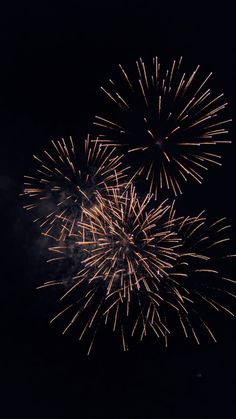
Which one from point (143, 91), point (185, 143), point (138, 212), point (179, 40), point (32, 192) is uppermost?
point (179, 40)

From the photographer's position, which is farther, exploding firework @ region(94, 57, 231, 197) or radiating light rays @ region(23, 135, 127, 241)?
exploding firework @ region(94, 57, 231, 197)

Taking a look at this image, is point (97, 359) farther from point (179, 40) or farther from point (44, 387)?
point (179, 40)

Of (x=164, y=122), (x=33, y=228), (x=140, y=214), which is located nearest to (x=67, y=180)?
(x=33, y=228)

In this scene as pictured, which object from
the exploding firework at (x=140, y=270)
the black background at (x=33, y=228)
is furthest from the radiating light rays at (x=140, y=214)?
the black background at (x=33, y=228)

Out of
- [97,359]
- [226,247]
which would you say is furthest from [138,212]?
[97,359]

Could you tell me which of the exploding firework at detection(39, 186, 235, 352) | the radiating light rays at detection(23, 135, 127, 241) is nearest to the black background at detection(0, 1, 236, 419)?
the radiating light rays at detection(23, 135, 127, 241)

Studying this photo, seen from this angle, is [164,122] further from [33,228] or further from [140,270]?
[33,228]

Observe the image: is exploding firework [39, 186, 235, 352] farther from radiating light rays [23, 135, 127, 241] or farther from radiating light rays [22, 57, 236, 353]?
radiating light rays [23, 135, 127, 241]
